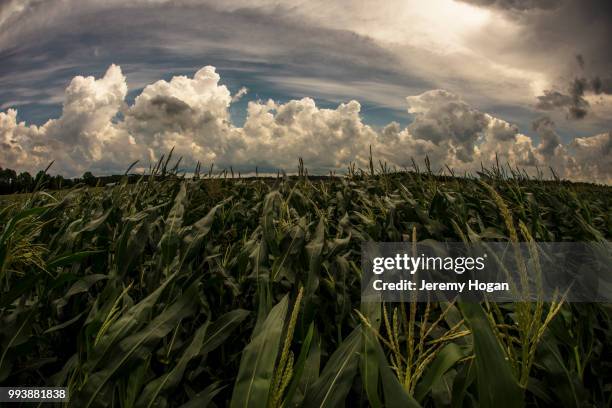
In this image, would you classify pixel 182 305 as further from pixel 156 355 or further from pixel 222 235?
pixel 222 235

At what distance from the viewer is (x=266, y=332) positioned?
4.60 ft

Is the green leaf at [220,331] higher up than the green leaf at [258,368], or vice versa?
the green leaf at [220,331]

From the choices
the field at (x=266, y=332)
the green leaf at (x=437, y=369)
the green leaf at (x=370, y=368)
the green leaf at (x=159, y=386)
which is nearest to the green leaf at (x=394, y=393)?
the field at (x=266, y=332)

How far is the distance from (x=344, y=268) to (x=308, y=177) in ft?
13.2

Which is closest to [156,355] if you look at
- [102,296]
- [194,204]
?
[102,296]

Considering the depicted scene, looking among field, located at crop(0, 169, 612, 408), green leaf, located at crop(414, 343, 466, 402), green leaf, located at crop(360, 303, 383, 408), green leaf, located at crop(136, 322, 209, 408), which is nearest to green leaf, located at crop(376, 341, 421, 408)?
field, located at crop(0, 169, 612, 408)

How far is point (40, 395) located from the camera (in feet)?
Result: 5.73

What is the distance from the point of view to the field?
1.23 metres

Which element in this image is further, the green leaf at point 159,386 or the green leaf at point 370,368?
the green leaf at point 159,386

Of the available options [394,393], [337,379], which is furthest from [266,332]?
[394,393]

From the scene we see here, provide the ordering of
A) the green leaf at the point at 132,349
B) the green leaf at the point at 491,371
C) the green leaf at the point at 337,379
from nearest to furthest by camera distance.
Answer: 1. the green leaf at the point at 491,371
2. the green leaf at the point at 337,379
3. the green leaf at the point at 132,349

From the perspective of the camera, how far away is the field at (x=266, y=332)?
1228 mm

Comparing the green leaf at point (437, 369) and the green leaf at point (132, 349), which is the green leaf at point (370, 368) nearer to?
the green leaf at point (437, 369)

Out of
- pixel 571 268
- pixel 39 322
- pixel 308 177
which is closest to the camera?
pixel 39 322
